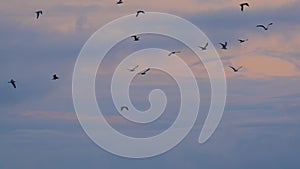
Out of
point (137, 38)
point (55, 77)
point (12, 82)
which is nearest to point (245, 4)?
point (137, 38)

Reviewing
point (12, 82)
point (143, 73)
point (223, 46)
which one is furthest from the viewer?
point (143, 73)

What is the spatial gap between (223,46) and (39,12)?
17.8 metres

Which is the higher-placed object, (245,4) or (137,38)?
(245,4)

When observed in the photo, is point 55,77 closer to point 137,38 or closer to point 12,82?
point 12,82

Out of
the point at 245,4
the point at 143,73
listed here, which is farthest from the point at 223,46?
the point at 143,73

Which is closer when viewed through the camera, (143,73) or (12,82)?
(12,82)

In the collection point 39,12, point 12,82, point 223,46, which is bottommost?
point 12,82

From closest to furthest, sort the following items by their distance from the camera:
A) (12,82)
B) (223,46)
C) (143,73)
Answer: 1. (223,46)
2. (12,82)
3. (143,73)

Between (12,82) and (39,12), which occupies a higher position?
(39,12)

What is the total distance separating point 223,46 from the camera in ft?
132

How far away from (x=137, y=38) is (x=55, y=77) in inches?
334

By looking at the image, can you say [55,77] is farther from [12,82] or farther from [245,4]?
[245,4]

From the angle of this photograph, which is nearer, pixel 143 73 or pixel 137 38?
pixel 137 38

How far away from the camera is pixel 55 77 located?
42.5 m
